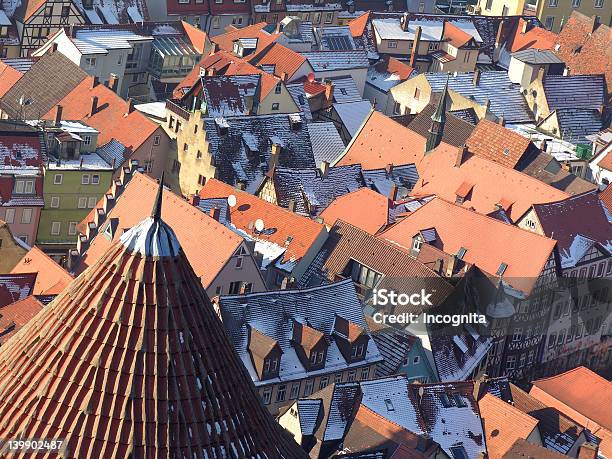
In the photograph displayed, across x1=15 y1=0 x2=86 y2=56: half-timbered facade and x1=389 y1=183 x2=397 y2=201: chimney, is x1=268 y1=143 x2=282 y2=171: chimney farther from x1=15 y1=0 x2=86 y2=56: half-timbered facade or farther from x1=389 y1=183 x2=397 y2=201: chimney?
x1=15 y1=0 x2=86 y2=56: half-timbered facade

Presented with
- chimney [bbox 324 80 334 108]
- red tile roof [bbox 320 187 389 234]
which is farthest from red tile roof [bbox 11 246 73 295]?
chimney [bbox 324 80 334 108]

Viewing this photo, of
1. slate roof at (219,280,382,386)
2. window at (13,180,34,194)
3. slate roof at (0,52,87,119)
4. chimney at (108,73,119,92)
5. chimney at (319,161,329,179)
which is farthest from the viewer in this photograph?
chimney at (108,73,119,92)

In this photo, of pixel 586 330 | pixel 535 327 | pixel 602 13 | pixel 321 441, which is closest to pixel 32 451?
pixel 321 441

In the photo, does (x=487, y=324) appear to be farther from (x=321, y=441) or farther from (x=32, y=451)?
(x=32, y=451)

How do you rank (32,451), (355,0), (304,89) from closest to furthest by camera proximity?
(32,451) < (304,89) < (355,0)

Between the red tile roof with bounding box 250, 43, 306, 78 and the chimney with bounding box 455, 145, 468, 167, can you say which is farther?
the red tile roof with bounding box 250, 43, 306, 78
